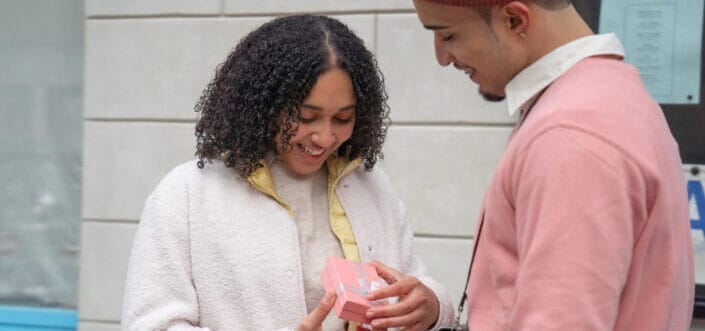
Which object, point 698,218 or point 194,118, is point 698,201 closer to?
point 698,218

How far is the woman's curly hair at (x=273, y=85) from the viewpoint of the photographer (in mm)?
2387

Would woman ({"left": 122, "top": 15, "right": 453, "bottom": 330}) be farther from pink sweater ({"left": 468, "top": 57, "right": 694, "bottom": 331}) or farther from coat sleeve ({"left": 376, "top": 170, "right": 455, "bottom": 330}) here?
pink sweater ({"left": 468, "top": 57, "right": 694, "bottom": 331})

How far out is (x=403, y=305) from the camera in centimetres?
229

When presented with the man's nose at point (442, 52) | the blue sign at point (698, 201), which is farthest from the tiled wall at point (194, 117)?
the man's nose at point (442, 52)

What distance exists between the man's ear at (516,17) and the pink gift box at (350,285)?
718 mm

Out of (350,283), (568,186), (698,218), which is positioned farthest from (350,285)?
(698,218)

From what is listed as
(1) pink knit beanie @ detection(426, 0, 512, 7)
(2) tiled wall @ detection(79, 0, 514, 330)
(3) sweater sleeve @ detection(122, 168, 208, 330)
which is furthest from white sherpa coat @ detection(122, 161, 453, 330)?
(2) tiled wall @ detection(79, 0, 514, 330)

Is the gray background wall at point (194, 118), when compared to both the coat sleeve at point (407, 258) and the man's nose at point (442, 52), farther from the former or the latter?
the man's nose at point (442, 52)

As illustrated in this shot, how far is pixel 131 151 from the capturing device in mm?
4961

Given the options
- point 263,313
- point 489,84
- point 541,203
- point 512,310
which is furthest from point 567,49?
point 263,313

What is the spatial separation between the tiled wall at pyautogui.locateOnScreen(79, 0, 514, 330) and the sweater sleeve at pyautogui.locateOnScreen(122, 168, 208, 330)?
2.33 metres

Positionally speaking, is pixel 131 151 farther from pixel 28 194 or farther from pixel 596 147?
pixel 596 147

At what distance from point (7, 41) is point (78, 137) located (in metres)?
0.67

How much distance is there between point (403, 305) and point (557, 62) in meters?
0.79
